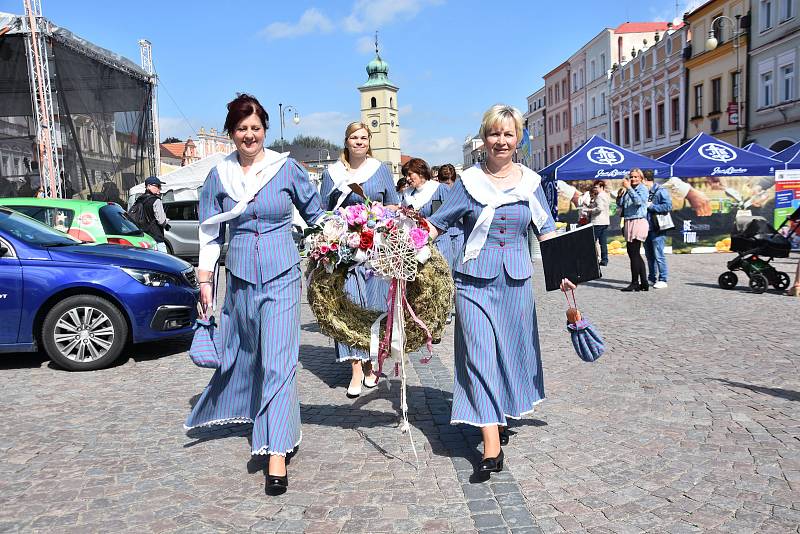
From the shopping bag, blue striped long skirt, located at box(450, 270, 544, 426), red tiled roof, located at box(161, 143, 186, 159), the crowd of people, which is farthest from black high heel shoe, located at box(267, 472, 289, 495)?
red tiled roof, located at box(161, 143, 186, 159)

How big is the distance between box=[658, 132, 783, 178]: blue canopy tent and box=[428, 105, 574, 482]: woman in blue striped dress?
1644cm

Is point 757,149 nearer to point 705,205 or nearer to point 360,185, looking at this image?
point 705,205

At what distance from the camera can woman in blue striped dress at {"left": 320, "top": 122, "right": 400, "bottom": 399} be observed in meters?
5.68

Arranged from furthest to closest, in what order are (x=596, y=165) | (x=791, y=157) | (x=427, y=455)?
1. (x=791, y=157)
2. (x=596, y=165)
3. (x=427, y=455)

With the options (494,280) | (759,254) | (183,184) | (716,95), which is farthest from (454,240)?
(716,95)

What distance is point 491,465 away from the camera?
12.8 ft

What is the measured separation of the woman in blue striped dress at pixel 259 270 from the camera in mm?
3932

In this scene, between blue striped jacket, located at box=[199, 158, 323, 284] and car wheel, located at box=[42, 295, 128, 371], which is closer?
blue striped jacket, located at box=[199, 158, 323, 284]

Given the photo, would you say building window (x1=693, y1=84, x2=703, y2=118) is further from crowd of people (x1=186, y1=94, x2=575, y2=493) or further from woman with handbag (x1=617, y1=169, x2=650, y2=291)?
crowd of people (x1=186, y1=94, x2=575, y2=493)

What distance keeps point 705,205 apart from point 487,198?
57.4 feet

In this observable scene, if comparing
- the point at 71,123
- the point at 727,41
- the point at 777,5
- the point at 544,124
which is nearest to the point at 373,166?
the point at 71,123

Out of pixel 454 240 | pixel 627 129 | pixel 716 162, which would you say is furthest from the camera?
pixel 627 129

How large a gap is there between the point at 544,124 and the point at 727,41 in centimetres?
4780

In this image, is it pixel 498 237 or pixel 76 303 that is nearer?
pixel 498 237
